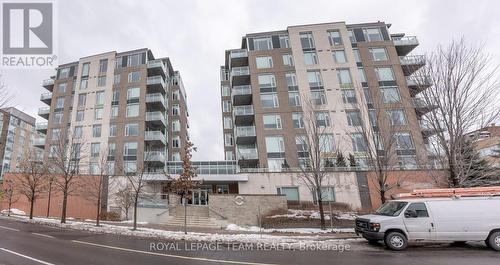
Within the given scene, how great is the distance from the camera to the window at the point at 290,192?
29812 mm

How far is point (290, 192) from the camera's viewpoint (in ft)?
98.4

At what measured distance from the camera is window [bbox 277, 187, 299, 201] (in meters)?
29.8

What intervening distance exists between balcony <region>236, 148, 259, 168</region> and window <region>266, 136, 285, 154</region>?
6.09ft

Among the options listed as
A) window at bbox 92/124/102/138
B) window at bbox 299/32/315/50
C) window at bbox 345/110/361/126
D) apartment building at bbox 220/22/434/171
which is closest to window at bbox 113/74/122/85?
window at bbox 92/124/102/138

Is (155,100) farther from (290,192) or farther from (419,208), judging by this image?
(419,208)

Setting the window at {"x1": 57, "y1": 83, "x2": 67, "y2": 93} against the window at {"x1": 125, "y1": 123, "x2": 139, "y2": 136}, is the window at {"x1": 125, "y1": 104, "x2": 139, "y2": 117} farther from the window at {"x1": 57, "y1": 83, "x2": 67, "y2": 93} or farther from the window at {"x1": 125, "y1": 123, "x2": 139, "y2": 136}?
the window at {"x1": 57, "y1": 83, "x2": 67, "y2": 93}

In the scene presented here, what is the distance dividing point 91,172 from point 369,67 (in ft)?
128

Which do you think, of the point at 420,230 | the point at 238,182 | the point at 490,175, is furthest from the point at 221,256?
the point at 238,182

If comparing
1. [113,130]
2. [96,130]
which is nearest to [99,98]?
[96,130]

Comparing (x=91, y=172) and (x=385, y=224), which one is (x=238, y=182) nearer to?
(x=91, y=172)

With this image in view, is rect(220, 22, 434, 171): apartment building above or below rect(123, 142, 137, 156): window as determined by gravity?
above

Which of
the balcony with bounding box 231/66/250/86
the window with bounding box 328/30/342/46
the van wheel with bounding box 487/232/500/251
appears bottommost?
the van wheel with bounding box 487/232/500/251

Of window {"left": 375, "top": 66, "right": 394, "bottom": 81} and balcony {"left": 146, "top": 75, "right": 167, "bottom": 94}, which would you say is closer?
window {"left": 375, "top": 66, "right": 394, "bottom": 81}

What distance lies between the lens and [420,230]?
11180 millimetres
